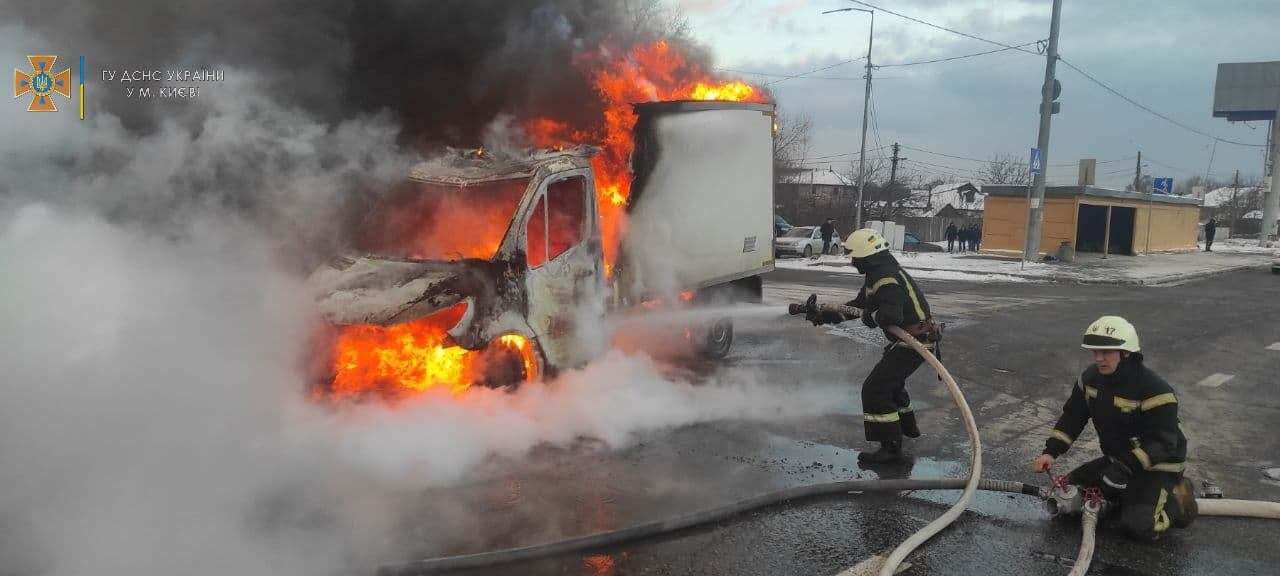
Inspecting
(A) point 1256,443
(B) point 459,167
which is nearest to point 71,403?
(B) point 459,167

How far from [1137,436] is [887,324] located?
67.1 inches

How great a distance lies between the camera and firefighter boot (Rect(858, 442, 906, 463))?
19.3 feet

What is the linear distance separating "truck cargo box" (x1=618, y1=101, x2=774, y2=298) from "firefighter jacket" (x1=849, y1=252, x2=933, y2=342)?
95.9 inches

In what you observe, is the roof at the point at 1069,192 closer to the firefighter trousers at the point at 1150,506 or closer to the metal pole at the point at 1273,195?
the metal pole at the point at 1273,195

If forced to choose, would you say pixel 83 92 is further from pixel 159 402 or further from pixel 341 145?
pixel 159 402

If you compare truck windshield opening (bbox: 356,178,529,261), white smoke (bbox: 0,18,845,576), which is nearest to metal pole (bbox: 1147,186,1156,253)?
white smoke (bbox: 0,18,845,576)

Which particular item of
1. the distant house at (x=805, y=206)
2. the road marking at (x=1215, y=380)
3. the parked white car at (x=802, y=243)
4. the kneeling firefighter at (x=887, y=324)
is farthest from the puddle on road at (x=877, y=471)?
the distant house at (x=805, y=206)

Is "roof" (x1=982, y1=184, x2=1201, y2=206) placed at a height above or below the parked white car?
above

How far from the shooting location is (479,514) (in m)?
4.67

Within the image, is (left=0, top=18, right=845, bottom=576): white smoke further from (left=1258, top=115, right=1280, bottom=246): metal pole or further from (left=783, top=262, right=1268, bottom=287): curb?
(left=1258, top=115, right=1280, bottom=246): metal pole

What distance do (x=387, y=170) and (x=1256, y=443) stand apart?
23.6ft

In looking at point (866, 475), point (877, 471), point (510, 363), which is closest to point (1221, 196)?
point (877, 471)

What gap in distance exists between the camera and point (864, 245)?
5.98 metres

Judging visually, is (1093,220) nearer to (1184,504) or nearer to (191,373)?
(1184,504)
